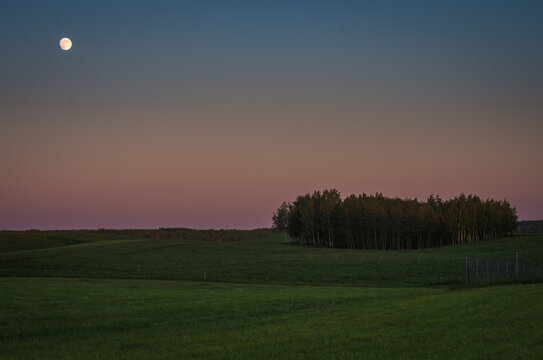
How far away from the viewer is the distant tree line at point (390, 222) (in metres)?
148

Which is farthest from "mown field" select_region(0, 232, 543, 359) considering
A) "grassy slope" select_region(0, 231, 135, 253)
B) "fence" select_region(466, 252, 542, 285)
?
"grassy slope" select_region(0, 231, 135, 253)

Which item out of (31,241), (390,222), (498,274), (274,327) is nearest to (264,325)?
(274,327)

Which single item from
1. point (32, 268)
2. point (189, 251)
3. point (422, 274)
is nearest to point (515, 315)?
point (422, 274)

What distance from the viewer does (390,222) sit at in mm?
147500

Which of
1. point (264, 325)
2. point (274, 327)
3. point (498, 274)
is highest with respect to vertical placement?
point (498, 274)

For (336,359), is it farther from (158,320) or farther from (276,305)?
(276,305)

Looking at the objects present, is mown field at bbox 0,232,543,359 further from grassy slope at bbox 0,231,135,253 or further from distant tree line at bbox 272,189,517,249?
distant tree line at bbox 272,189,517,249

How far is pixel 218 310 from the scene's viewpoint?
29000 mm

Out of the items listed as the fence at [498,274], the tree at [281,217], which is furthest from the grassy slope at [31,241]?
the fence at [498,274]

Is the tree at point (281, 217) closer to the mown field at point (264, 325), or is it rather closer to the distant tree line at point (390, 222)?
the distant tree line at point (390, 222)

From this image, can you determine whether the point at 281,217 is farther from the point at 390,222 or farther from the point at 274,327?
the point at 274,327

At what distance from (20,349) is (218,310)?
11.8m

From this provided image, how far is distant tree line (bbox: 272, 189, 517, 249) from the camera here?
14838cm

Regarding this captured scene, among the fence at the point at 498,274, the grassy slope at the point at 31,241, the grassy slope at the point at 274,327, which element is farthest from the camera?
the grassy slope at the point at 31,241
